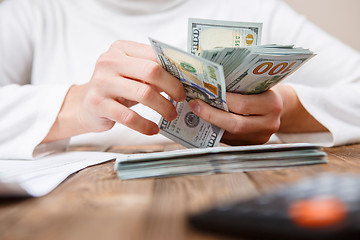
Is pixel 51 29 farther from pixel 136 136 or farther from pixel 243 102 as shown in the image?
pixel 243 102

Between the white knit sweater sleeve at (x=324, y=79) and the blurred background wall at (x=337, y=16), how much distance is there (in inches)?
34.3

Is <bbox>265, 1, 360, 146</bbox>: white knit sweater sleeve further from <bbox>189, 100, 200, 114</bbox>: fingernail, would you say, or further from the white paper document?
the white paper document

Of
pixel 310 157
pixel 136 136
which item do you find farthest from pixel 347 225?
pixel 136 136

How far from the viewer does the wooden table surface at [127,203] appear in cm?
31

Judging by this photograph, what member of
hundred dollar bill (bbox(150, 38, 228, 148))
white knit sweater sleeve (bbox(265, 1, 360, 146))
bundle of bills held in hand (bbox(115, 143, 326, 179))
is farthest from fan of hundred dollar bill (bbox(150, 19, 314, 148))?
white knit sweater sleeve (bbox(265, 1, 360, 146))

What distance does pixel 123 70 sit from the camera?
79 centimetres

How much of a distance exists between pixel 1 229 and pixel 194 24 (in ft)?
2.04

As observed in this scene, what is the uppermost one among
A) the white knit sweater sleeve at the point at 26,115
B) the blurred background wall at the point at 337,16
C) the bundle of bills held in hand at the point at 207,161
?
the blurred background wall at the point at 337,16

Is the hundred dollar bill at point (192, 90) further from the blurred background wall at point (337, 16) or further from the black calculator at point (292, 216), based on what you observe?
the blurred background wall at point (337, 16)

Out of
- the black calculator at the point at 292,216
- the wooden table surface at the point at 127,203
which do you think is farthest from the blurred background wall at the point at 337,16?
the black calculator at the point at 292,216

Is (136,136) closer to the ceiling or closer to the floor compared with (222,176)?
closer to the floor

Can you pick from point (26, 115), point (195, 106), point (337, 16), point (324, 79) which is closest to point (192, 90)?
point (195, 106)

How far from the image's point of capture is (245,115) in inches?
34.2

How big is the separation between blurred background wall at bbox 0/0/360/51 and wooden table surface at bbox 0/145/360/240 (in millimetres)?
1975
